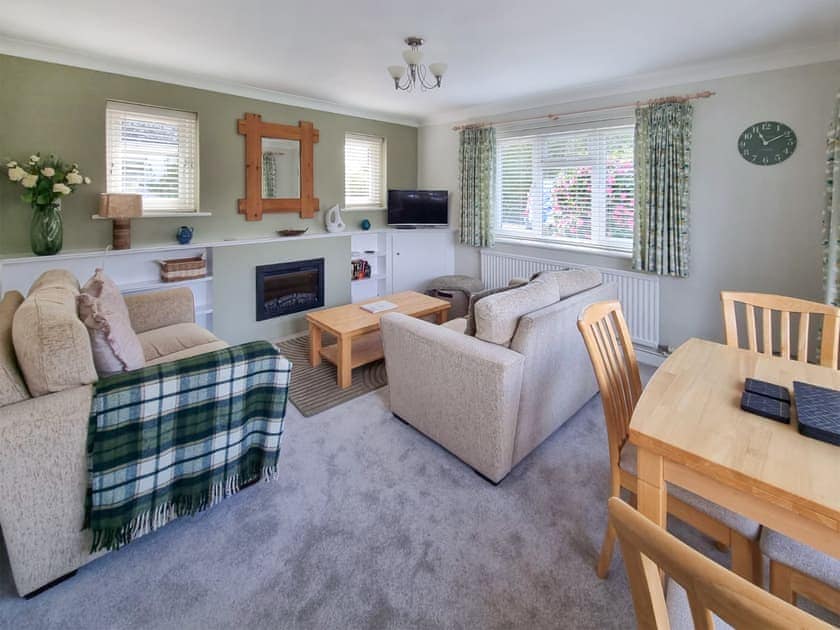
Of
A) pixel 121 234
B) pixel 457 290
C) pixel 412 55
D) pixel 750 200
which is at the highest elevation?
pixel 412 55

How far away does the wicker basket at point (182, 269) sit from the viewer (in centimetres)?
375

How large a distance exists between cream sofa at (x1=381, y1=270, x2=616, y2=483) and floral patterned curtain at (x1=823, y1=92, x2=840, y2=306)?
1.52 metres

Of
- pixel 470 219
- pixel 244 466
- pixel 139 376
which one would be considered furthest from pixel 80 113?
pixel 470 219

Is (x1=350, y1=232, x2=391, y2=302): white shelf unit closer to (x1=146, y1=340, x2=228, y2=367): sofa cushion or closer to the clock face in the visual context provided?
(x1=146, y1=340, x2=228, y2=367): sofa cushion

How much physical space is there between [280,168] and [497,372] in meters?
3.57

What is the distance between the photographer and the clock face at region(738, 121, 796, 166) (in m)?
3.09

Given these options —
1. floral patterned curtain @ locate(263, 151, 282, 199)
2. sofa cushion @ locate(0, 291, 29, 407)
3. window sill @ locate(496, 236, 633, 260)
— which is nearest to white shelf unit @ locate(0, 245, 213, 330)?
floral patterned curtain @ locate(263, 151, 282, 199)

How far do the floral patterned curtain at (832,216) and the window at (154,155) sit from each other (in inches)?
189

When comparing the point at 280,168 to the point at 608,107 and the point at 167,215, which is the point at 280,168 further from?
the point at 608,107

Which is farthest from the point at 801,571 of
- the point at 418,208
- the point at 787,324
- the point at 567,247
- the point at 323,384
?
the point at 418,208

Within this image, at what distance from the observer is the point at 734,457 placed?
1077mm

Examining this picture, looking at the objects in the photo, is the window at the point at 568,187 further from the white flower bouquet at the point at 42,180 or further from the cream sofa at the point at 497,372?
the white flower bouquet at the point at 42,180

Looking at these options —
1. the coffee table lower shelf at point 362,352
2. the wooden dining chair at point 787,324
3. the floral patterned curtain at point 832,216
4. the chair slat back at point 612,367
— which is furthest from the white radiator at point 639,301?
the coffee table lower shelf at point 362,352

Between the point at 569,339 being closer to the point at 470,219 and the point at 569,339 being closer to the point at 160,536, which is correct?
the point at 160,536
